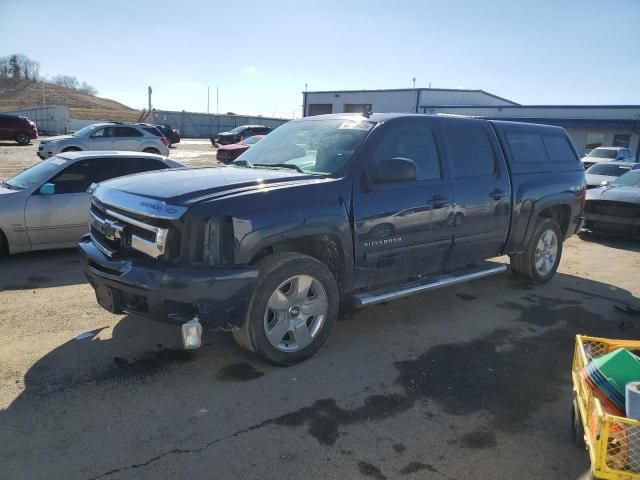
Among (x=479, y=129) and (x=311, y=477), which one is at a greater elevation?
(x=479, y=129)

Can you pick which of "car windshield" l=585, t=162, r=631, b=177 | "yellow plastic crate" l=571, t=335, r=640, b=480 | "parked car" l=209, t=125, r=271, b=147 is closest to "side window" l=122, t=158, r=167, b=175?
"yellow plastic crate" l=571, t=335, r=640, b=480

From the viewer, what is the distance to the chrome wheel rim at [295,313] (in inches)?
151

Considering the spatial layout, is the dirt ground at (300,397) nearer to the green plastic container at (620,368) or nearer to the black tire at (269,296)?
the black tire at (269,296)

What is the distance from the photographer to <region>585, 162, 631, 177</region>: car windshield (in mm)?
16317

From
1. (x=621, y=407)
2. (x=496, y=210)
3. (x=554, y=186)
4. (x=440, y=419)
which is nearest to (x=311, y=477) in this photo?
(x=440, y=419)

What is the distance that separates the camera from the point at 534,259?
251 inches

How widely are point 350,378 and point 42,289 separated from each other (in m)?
3.74

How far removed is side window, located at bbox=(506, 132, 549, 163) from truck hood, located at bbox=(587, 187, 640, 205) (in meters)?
4.47

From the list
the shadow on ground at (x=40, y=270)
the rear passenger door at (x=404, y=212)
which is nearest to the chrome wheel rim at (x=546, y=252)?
the rear passenger door at (x=404, y=212)

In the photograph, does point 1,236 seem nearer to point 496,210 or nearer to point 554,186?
point 496,210

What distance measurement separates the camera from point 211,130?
56344mm

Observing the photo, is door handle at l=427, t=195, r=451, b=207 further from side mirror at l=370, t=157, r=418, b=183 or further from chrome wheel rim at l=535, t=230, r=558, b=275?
chrome wheel rim at l=535, t=230, r=558, b=275

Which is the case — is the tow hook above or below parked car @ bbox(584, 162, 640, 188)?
below

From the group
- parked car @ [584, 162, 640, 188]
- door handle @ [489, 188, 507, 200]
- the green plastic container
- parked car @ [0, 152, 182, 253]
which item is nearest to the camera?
the green plastic container
